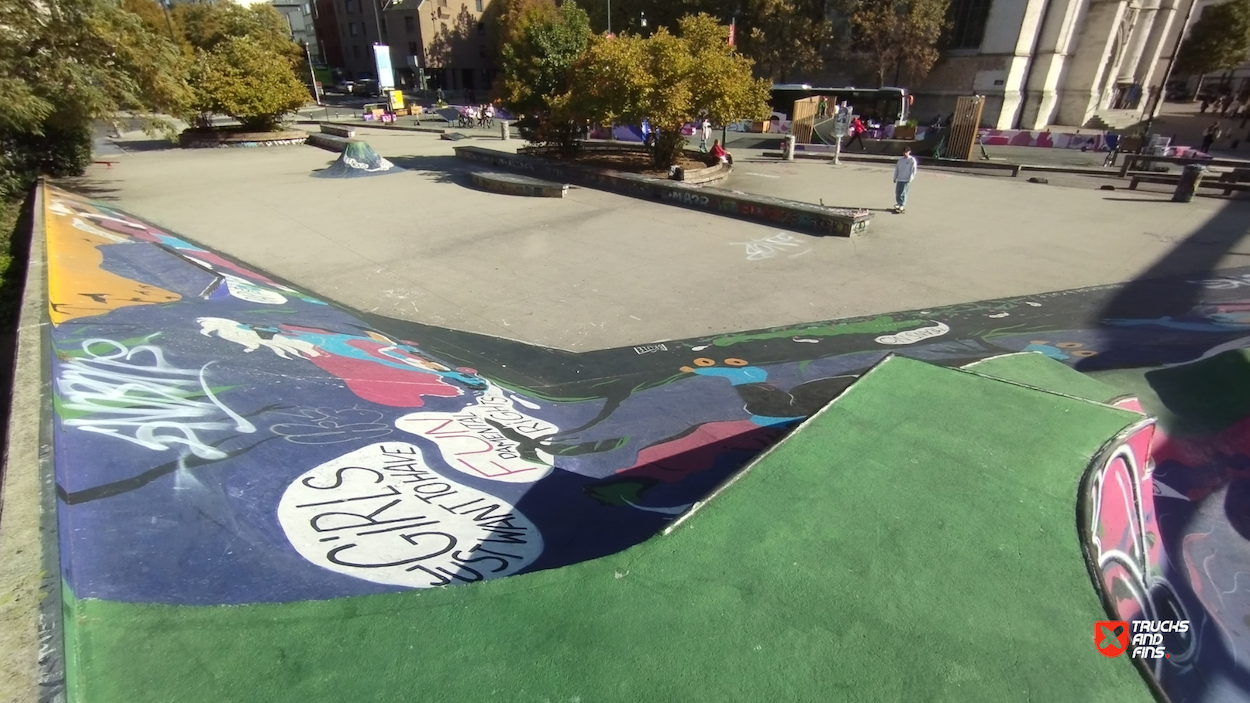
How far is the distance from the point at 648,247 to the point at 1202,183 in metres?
18.7

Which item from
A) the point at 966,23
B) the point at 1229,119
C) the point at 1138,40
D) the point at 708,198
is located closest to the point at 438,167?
the point at 708,198

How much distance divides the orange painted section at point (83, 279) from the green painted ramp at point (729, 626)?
531 cm

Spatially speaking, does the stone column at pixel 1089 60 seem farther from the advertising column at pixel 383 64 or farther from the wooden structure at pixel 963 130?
the advertising column at pixel 383 64

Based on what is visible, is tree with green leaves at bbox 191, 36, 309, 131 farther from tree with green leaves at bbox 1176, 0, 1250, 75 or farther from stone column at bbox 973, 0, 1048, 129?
tree with green leaves at bbox 1176, 0, 1250, 75

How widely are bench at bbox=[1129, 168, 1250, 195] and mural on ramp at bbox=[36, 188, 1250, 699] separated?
12.2m

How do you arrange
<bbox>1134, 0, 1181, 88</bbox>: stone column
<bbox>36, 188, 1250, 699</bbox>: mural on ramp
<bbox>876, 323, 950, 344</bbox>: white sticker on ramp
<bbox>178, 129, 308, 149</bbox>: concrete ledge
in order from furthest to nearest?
<bbox>1134, 0, 1181, 88</bbox>: stone column
<bbox>178, 129, 308, 149</bbox>: concrete ledge
<bbox>876, 323, 950, 344</bbox>: white sticker on ramp
<bbox>36, 188, 1250, 699</bbox>: mural on ramp

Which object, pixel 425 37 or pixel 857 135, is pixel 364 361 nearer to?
pixel 857 135

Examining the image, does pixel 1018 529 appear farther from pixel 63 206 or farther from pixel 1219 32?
pixel 1219 32

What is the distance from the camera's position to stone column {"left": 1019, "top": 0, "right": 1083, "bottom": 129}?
3900 cm

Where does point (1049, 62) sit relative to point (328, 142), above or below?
above

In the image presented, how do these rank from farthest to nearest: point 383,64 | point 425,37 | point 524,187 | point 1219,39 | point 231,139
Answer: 1. point 425,37
2. point 1219,39
3. point 383,64
4. point 231,139
5. point 524,187

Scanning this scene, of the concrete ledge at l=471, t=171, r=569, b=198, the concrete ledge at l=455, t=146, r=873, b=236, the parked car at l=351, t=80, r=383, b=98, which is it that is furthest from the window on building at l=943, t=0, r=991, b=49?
the parked car at l=351, t=80, r=383, b=98

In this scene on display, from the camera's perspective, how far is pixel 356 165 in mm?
22594

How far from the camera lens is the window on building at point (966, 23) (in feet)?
131
